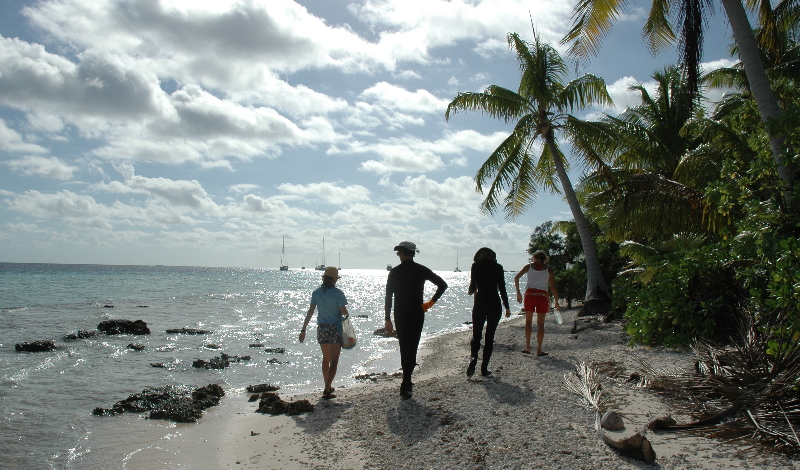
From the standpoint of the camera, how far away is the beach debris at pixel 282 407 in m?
6.56

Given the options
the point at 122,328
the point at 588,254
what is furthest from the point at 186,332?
the point at 588,254

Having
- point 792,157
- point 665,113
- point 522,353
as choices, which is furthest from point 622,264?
point 792,157

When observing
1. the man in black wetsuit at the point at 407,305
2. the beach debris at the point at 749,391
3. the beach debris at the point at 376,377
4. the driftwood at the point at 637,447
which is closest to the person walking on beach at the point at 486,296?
the man in black wetsuit at the point at 407,305

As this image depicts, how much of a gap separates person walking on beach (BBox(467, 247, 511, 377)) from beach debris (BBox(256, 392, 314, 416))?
225 cm

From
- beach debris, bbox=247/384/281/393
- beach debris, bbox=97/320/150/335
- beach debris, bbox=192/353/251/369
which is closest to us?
beach debris, bbox=247/384/281/393

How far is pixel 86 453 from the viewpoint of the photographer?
6199mm

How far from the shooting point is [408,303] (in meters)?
6.36

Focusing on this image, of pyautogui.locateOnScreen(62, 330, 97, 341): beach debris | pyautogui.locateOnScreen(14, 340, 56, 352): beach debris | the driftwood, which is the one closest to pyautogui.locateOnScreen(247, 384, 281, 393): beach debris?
the driftwood

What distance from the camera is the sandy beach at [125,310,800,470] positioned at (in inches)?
149

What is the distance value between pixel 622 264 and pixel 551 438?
19100 millimetres

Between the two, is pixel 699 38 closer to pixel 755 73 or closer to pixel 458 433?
pixel 755 73

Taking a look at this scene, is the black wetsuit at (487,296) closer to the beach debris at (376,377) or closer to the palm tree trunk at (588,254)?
the beach debris at (376,377)

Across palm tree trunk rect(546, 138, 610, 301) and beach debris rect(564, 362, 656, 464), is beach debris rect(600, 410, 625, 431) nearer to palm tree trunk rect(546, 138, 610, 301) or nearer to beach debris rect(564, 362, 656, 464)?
beach debris rect(564, 362, 656, 464)

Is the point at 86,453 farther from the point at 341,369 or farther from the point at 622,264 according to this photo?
the point at 622,264
